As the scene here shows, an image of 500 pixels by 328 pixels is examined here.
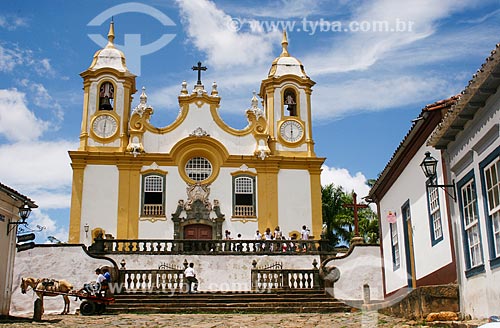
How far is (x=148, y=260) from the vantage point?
21.0m

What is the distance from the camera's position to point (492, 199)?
8.92 metres

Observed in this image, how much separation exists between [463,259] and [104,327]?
6434 millimetres

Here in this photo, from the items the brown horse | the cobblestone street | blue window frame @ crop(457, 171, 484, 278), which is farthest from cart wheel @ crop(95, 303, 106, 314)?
blue window frame @ crop(457, 171, 484, 278)

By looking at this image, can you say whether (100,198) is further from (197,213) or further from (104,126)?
(197,213)

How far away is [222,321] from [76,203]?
15402 mm

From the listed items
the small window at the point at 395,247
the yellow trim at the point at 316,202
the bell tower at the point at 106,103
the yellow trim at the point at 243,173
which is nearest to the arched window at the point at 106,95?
the bell tower at the point at 106,103

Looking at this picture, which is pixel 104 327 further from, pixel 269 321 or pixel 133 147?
pixel 133 147

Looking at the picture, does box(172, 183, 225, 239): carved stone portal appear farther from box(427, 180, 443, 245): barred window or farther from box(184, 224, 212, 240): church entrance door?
box(427, 180, 443, 245): barred window

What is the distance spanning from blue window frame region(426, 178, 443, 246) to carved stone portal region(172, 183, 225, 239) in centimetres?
1525

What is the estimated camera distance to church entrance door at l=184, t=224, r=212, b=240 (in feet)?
87.7

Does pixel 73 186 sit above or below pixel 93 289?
above

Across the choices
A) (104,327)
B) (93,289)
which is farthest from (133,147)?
(104,327)

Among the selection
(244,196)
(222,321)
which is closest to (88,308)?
(222,321)

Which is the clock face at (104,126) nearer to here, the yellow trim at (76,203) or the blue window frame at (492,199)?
the yellow trim at (76,203)
